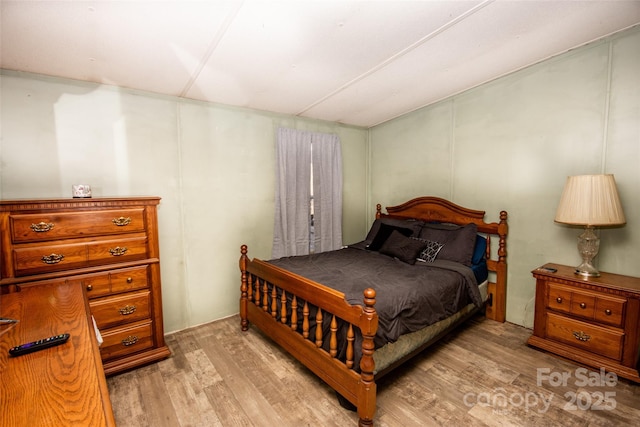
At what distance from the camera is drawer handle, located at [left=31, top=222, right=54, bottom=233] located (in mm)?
1913

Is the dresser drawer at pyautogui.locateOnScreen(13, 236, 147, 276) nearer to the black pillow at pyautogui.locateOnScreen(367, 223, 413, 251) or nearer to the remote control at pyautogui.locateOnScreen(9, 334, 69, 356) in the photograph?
the remote control at pyautogui.locateOnScreen(9, 334, 69, 356)

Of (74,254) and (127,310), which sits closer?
(74,254)

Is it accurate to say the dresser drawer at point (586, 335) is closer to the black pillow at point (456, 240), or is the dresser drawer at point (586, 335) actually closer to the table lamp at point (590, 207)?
the table lamp at point (590, 207)

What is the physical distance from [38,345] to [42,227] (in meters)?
1.37

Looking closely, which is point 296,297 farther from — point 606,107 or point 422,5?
point 606,107

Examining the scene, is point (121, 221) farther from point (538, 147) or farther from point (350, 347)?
point (538, 147)

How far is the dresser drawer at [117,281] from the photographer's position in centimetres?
211

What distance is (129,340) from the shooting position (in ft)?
Result: 7.45

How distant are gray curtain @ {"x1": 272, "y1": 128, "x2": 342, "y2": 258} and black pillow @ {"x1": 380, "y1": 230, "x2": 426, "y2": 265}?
97 centimetres

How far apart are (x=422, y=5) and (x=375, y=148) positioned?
103 inches

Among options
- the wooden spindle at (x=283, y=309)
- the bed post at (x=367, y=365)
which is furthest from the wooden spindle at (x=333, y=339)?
the wooden spindle at (x=283, y=309)

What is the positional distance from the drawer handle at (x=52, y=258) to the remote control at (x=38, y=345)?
1274 mm

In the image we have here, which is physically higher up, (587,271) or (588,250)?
(588,250)

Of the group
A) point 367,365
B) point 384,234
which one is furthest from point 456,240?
point 367,365
